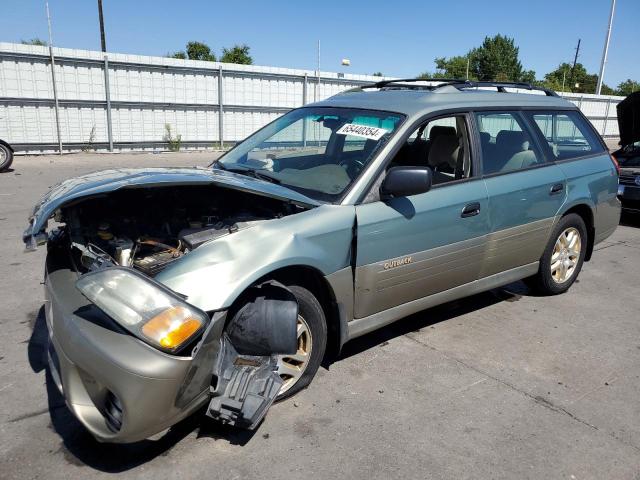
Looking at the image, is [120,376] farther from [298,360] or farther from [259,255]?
[298,360]

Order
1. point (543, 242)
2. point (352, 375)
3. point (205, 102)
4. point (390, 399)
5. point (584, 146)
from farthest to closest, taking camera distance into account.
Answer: point (205, 102)
point (584, 146)
point (543, 242)
point (352, 375)
point (390, 399)

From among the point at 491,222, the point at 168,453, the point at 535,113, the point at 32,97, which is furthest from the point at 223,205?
the point at 32,97

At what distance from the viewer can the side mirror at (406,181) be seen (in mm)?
3221

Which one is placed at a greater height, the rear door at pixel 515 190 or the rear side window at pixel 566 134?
the rear side window at pixel 566 134

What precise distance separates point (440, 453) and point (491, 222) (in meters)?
1.87

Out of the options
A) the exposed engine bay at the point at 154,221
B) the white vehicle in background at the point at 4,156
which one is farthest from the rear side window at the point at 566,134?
the white vehicle in background at the point at 4,156

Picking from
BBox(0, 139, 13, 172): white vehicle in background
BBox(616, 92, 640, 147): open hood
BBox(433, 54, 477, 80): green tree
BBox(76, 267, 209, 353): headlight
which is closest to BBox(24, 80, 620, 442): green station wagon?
BBox(76, 267, 209, 353): headlight

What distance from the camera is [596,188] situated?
16.2 feet

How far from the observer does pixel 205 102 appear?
54.3ft

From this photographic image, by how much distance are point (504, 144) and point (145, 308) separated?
3.18 m

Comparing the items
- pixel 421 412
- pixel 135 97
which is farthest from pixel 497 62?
pixel 421 412

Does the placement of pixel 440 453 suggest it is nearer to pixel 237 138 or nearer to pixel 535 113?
pixel 535 113

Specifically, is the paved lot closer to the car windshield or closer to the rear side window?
the car windshield

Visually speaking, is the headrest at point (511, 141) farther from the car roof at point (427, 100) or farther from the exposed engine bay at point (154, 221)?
the exposed engine bay at point (154, 221)
